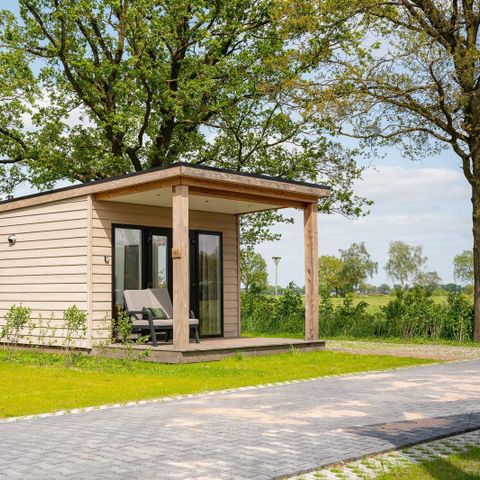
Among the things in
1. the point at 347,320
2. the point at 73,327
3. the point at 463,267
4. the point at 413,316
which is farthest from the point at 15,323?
the point at 463,267

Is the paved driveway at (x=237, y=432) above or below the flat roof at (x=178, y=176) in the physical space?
below

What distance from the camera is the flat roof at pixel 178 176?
10711 mm

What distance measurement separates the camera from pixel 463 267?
314 ft

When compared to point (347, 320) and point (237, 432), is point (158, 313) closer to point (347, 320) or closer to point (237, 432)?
point (347, 320)

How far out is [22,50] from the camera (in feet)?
67.4

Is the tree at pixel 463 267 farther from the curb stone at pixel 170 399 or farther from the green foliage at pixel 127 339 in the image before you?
the curb stone at pixel 170 399

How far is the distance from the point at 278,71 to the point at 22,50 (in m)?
7.45

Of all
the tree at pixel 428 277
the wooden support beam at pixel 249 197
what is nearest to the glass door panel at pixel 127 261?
the wooden support beam at pixel 249 197

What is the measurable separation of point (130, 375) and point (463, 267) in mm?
91730

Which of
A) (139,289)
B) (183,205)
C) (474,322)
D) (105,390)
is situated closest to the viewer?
(105,390)

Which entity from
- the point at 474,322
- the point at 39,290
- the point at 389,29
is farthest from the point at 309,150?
the point at 39,290

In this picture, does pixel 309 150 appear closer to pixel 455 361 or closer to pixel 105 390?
pixel 455 361

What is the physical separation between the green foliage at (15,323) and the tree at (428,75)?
7.89 metres

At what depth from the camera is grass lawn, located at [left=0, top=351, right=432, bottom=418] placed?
7.39 meters
